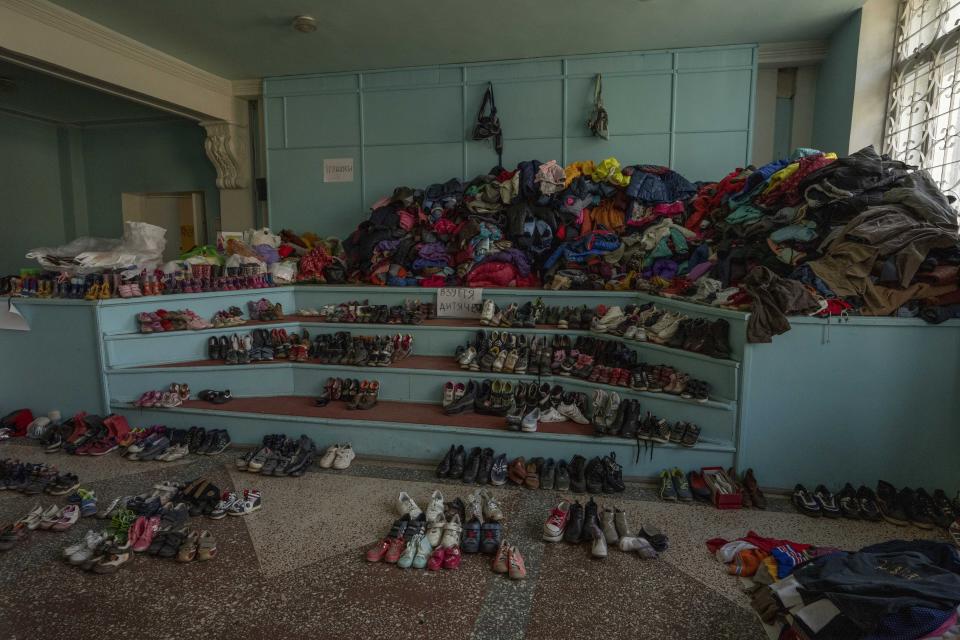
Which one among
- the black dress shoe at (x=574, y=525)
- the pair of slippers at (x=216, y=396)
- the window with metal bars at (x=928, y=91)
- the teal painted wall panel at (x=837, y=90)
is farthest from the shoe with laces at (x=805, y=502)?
the pair of slippers at (x=216, y=396)

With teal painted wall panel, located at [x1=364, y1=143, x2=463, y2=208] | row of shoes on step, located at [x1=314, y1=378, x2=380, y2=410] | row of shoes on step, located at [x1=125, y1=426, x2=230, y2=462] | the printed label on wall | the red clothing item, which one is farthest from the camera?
the printed label on wall

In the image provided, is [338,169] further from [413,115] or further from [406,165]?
[413,115]

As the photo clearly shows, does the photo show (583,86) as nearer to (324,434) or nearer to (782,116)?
(782,116)

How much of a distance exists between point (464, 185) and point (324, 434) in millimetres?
3054

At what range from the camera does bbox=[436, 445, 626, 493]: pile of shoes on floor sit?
293 cm

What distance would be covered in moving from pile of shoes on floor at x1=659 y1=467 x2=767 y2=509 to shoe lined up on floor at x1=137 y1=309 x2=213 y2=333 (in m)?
3.77

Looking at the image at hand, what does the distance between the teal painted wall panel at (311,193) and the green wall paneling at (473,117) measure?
12 mm

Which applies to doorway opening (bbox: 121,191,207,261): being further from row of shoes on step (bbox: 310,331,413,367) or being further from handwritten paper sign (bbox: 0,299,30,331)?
row of shoes on step (bbox: 310,331,413,367)

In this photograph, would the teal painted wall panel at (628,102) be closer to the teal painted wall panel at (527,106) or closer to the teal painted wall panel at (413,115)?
the teal painted wall panel at (527,106)

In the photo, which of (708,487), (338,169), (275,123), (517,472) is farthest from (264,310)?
(708,487)

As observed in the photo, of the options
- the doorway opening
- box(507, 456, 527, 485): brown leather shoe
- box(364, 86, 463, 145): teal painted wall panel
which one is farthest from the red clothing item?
the doorway opening

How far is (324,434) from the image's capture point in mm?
3461

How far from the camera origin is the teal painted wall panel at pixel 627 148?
5.04m

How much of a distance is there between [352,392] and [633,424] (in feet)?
6.76
